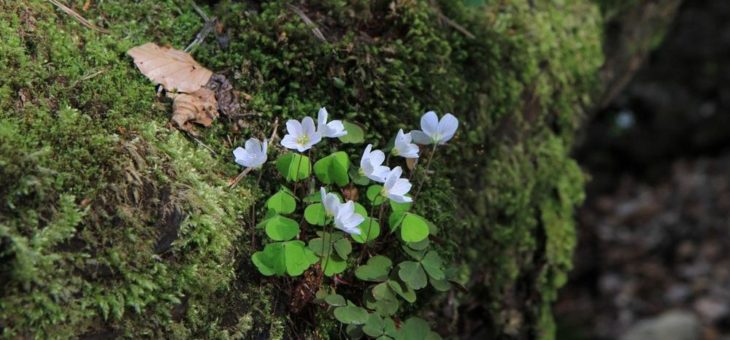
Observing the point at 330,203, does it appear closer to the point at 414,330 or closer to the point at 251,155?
the point at 251,155

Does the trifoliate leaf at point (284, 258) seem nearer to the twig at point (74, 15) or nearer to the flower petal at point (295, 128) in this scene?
the flower petal at point (295, 128)

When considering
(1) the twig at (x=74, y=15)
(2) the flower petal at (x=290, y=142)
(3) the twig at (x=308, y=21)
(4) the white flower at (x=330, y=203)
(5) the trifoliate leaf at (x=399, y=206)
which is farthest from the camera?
(3) the twig at (x=308, y=21)

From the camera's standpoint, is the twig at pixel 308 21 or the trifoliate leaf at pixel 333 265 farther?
the twig at pixel 308 21

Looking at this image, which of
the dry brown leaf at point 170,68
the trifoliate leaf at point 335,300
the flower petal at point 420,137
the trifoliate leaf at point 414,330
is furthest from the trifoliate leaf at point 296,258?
the dry brown leaf at point 170,68

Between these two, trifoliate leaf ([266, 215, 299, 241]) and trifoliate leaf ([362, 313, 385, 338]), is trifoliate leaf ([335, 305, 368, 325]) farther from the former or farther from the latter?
trifoliate leaf ([266, 215, 299, 241])

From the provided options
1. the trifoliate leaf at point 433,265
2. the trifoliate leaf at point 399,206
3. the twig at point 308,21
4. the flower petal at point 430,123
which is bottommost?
the trifoliate leaf at point 433,265

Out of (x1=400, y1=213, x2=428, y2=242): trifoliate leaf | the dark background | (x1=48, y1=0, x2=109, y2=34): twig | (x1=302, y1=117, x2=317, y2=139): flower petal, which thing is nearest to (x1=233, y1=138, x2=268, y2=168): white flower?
(x1=302, y1=117, x2=317, y2=139): flower petal
